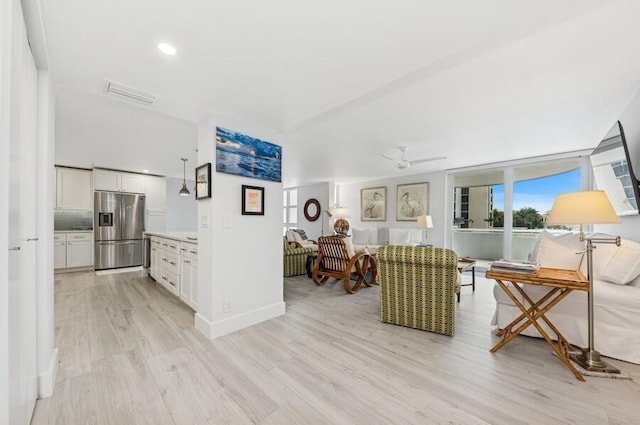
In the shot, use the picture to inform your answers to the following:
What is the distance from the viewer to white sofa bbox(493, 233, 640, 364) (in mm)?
2145

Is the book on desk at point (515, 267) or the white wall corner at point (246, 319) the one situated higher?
the book on desk at point (515, 267)

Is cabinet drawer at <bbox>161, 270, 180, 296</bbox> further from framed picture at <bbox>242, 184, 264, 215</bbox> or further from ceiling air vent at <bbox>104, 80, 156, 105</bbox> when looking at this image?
ceiling air vent at <bbox>104, 80, 156, 105</bbox>

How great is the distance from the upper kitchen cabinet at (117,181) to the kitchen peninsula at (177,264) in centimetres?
209

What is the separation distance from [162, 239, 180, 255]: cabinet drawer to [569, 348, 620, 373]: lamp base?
4256 mm

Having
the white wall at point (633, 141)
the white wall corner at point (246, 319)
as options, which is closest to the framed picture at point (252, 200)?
the white wall corner at point (246, 319)

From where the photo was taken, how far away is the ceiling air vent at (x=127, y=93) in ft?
6.97

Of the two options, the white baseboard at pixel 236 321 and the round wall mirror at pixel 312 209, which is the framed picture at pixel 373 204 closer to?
the round wall mirror at pixel 312 209

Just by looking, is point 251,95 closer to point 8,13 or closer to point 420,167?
point 8,13

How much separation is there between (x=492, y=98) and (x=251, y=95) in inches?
88.2

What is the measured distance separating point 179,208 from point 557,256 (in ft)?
26.0

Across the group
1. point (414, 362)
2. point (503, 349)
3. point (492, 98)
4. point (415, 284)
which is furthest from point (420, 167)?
point (414, 362)

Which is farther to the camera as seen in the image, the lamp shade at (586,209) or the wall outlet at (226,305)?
the wall outlet at (226,305)

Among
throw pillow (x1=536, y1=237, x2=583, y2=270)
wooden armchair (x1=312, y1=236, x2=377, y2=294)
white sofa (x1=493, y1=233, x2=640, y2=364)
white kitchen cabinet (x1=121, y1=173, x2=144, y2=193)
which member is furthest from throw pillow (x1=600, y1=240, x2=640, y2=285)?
white kitchen cabinet (x1=121, y1=173, x2=144, y2=193)

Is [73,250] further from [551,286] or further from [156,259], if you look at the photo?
[551,286]
